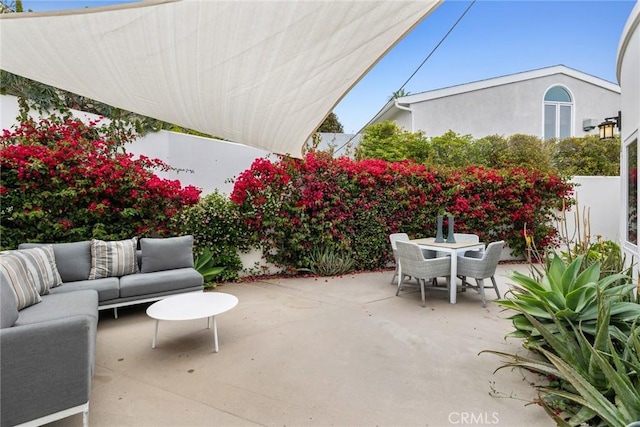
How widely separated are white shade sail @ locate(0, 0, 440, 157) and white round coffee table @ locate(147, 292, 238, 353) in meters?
2.18

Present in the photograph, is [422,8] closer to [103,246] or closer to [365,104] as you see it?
[103,246]

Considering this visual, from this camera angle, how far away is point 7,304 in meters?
2.69

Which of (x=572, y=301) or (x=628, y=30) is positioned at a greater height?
(x=628, y=30)

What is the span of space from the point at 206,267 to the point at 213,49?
14.3 feet

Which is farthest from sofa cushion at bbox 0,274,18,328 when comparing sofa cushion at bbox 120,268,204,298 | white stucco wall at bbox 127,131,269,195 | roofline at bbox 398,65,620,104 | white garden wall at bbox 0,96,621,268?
roofline at bbox 398,65,620,104

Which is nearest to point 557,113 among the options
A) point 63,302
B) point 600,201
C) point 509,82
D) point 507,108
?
point 507,108

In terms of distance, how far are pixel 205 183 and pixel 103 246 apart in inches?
147

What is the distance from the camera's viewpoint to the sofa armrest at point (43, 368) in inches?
76.6

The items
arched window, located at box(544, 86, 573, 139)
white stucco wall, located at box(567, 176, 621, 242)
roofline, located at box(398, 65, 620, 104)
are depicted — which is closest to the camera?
white stucco wall, located at box(567, 176, 621, 242)

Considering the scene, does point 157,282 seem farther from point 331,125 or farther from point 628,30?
point 331,125

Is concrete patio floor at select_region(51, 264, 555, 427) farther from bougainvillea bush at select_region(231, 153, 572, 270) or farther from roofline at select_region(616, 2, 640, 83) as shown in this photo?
roofline at select_region(616, 2, 640, 83)

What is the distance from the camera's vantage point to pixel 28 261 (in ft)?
12.0

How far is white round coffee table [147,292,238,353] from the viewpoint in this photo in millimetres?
3346

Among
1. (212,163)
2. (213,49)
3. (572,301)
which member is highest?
(213,49)
